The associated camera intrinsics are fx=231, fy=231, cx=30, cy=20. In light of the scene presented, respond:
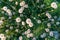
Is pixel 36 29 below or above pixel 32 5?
below

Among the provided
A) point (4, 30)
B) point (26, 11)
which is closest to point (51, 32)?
point (26, 11)

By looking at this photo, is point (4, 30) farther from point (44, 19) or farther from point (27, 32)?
point (44, 19)

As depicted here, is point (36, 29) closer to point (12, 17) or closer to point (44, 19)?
point (44, 19)

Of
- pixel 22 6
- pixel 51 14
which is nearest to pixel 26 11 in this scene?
pixel 22 6

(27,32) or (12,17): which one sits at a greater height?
(12,17)

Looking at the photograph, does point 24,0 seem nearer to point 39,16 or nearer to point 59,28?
point 39,16

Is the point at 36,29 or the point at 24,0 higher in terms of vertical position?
the point at 24,0

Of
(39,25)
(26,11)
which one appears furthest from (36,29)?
(26,11)
